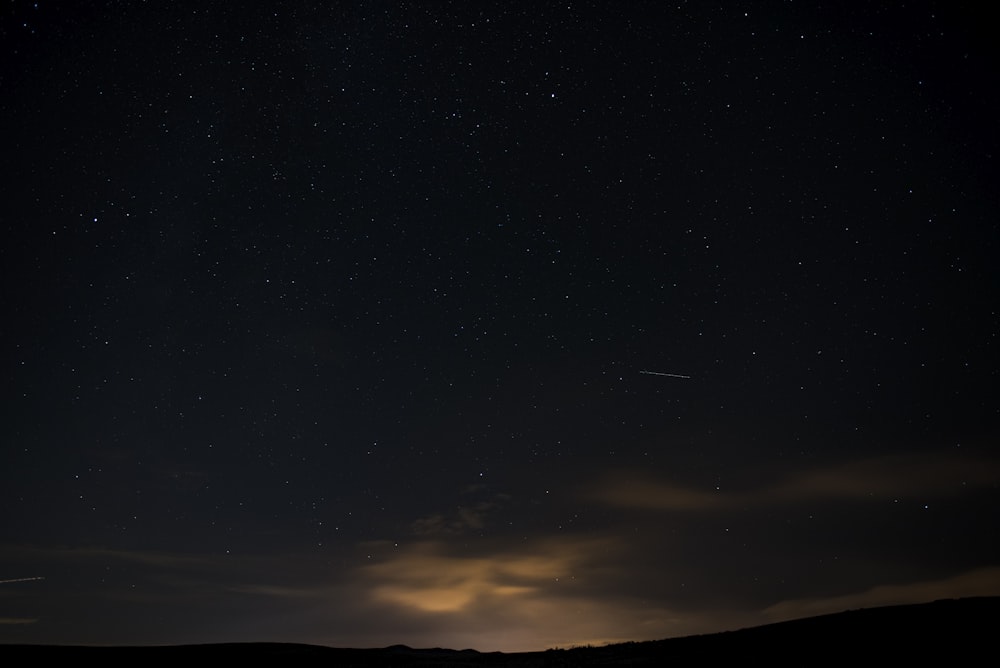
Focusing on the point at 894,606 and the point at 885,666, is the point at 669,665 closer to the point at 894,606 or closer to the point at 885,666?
the point at 885,666

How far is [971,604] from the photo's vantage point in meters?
23.1

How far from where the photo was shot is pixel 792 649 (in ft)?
68.1

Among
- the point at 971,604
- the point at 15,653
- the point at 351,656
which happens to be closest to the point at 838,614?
the point at 971,604

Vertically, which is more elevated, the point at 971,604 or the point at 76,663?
the point at 971,604

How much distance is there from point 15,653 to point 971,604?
145 ft

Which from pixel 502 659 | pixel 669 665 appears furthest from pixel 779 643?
pixel 502 659

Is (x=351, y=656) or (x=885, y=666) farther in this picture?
(x=351, y=656)

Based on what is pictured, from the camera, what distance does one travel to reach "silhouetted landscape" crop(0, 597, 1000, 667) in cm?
1839

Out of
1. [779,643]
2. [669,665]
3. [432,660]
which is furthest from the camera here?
[432,660]

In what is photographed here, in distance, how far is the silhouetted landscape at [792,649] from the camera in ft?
60.3

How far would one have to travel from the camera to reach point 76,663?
29.8m

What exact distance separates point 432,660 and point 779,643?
16.5m

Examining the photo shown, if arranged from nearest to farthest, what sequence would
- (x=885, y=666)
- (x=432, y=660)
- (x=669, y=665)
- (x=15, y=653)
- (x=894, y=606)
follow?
(x=885, y=666) → (x=669, y=665) → (x=894, y=606) → (x=432, y=660) → (x=15, y=653)

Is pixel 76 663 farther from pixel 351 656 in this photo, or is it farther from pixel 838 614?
pixel 838 614
